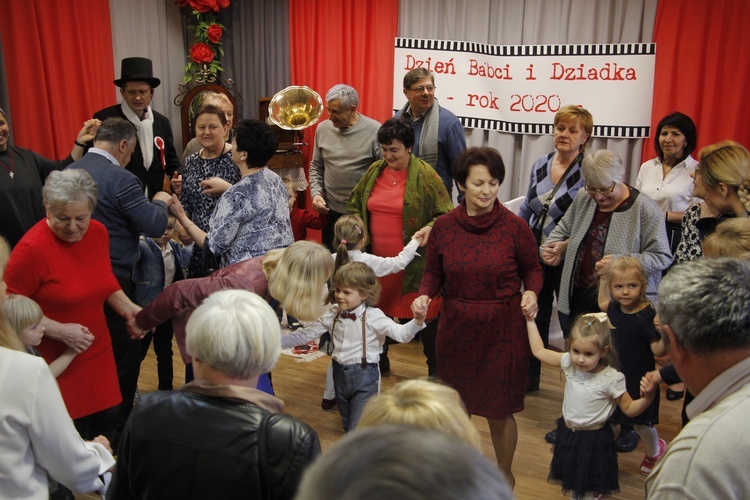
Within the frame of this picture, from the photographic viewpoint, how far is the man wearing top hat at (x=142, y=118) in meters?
3.99

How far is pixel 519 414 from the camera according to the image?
3842mm

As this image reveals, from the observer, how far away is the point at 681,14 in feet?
15.6

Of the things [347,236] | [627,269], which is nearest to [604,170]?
[627,269]

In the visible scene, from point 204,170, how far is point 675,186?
2754 mm

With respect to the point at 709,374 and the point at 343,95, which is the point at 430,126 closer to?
the point at 343,95

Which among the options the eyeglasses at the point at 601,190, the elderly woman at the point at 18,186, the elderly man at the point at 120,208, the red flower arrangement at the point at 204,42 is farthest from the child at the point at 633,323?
the red flower arrangement at the point at 204,42

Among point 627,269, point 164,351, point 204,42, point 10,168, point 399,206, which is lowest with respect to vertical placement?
point 164,351

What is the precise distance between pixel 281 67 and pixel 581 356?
496cm

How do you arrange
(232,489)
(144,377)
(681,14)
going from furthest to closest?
(681,14) < (144,377) < (232,489)

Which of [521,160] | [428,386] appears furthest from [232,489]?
[521,160]

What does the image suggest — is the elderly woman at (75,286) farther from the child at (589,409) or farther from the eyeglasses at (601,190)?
the eyeglasses at (601,190)

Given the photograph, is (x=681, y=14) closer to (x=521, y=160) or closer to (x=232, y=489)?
(x=521, y=160)

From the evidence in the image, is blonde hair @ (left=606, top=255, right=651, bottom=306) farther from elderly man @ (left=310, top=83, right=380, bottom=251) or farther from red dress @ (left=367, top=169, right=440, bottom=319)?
elderly man @ (left=310, top=83, right=380, bottom=251)

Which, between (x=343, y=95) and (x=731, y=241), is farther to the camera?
(x=343, y=95)
